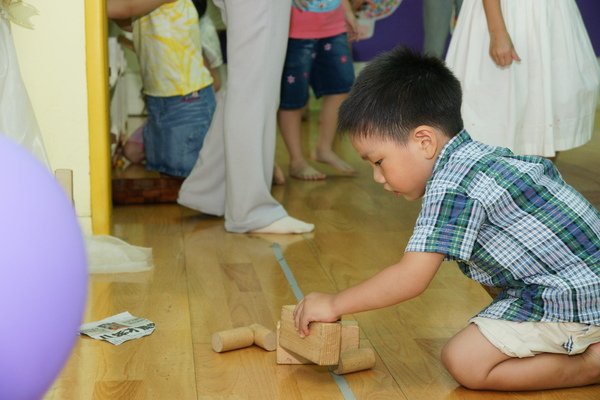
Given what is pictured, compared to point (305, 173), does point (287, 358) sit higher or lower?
higher

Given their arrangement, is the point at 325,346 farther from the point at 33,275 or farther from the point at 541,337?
the point at 33,275

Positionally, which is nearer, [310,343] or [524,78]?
[310,343]

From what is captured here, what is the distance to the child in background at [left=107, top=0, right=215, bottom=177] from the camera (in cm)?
311

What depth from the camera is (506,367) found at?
5.37 ft

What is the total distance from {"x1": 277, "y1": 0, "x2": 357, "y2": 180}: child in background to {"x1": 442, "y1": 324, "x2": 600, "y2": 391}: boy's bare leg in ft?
6.23

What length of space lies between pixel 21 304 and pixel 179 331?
859 mm

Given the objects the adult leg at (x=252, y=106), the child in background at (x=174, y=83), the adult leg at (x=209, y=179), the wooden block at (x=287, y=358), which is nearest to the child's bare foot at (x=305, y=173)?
the child in background at (x=174, y=83)

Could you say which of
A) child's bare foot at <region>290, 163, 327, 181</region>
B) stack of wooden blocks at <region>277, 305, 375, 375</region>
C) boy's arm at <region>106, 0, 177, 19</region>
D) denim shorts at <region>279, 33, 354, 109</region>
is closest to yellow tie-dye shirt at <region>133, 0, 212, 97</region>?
boy's arm at <region>106, 0, 177, 19</region>

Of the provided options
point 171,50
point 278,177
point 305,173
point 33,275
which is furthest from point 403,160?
point 305,173

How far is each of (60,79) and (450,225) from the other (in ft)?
3.97

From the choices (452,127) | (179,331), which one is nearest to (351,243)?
(179,331)

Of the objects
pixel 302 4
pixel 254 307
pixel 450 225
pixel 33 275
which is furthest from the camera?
pixel 302 4

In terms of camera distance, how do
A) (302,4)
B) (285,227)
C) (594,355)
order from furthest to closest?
(302,4) → (285,227) → (594,355)

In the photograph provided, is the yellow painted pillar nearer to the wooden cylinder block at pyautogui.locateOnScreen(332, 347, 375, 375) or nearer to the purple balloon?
the wooden cylinder block at pyautogui.locateOnScreen(332, 347, 375, 375)
